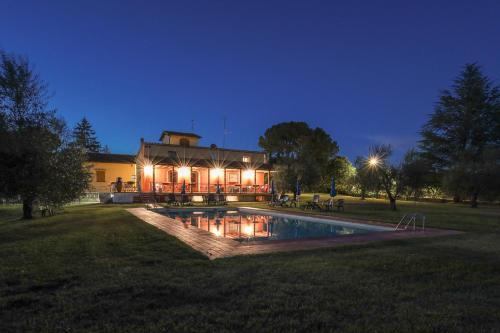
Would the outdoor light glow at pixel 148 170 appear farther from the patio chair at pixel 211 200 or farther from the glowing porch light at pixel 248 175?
the glowing porch light at pixel 248 175

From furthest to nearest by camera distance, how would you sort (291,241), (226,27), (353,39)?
(353,39) → (226,27) → (291,241)

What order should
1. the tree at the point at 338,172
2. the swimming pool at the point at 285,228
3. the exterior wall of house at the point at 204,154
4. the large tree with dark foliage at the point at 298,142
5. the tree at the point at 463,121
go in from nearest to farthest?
the swimming pool at the point at 285,228, the exterior wall of house at the point at 204,154, the tree at the point at 463,121, the tree at the point at 338,172, the large tree with dark foliage at the point at 298,142

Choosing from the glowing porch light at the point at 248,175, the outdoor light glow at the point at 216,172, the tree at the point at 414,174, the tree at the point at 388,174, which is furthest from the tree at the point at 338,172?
the tree at the point at 414,174

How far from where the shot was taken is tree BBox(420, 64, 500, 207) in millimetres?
31255

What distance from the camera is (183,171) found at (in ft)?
95.1

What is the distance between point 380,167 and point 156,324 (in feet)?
67.6

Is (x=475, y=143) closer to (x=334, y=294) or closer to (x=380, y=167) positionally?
(x=380, y=167)

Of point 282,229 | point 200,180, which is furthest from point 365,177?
point 200,180

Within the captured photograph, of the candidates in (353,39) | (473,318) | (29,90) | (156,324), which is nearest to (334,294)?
(473,318)

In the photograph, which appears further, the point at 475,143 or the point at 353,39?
the point at 353,39

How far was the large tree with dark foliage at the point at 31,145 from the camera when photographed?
1159 centimetres

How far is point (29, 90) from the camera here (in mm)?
12805

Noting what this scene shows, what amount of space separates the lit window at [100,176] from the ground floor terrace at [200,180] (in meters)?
5.36

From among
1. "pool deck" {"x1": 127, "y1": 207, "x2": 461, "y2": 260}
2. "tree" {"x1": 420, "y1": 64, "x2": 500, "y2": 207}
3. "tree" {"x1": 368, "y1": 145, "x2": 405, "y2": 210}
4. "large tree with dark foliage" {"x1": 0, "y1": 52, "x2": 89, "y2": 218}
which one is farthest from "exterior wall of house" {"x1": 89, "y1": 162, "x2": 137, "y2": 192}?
"tree" {"x1": 420, "y1": 64, "x2": 500, "y2": 207}
